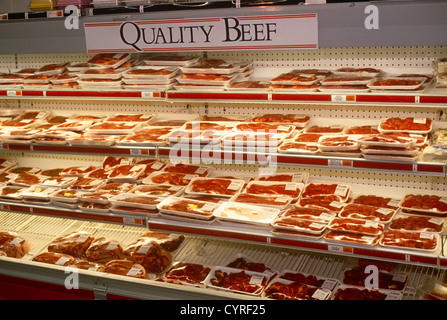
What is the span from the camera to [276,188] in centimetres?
414

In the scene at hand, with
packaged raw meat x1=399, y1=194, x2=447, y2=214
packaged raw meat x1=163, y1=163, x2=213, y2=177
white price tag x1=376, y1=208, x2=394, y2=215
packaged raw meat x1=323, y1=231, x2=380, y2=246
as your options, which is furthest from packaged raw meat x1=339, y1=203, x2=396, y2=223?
packaged raw meat x1=163, y1=163, x2=213, y2=177

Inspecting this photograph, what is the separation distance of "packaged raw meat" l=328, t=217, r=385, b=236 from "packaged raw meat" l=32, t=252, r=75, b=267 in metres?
2.10

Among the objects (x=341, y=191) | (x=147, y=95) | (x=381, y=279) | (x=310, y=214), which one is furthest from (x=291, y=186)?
(x=147, y=95)

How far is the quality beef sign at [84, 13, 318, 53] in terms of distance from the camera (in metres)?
3.59

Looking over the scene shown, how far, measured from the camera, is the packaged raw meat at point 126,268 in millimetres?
4023

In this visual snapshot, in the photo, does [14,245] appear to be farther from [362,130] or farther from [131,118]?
[362,130]

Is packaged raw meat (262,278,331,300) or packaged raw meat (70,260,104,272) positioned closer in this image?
packaged raw meat (262,278,331,300)

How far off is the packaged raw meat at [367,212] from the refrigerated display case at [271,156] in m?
0.05

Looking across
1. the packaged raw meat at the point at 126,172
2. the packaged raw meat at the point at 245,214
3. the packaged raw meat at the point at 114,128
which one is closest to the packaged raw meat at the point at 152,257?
the packaged raw meat at the point at 126,172

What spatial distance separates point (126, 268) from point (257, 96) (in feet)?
5.38

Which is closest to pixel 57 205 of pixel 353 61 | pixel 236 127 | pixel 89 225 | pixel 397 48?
pixel 89 225

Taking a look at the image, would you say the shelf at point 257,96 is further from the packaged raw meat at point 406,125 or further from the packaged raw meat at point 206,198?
the packaged raw meat at point 206,198

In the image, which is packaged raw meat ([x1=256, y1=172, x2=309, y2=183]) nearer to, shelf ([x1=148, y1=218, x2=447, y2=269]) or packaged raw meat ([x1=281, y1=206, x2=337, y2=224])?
packaged raw meat ([x1=281, y1=206, x2=337, y2=224])
